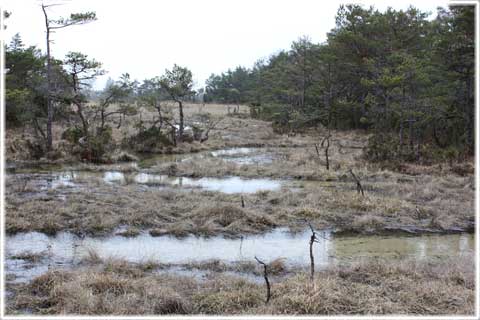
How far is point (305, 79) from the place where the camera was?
41.8 meters

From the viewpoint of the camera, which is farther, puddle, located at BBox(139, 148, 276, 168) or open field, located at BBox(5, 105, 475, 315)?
puddle, located at BBox(139, 148, 276, 168)

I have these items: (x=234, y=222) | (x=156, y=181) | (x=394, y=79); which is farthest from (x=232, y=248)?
(x=394, y=79)

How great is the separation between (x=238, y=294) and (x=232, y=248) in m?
3.17

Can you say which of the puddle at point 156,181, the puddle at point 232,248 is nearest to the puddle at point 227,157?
the puddle at point 156,181

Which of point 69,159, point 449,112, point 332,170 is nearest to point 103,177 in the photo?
point 69,159

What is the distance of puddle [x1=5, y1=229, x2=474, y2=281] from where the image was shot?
8.52m

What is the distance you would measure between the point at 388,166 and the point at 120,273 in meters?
14.2

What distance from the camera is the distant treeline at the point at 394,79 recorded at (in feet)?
69.4

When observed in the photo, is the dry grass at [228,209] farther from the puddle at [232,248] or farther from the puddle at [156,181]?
the puddle at [156,181]

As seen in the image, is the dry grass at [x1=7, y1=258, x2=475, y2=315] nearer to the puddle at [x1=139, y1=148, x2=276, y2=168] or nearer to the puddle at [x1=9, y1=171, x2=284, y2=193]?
the puddle at [x1=9, y1=171, x2=284, y2=193]

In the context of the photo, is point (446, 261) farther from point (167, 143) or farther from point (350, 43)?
point (350, 43)

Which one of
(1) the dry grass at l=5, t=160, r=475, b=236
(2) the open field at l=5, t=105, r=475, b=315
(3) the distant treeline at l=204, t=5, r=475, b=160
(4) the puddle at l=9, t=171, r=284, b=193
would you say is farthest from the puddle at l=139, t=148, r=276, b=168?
(1) the dry grass at l=5, t=160, r=475, b=236

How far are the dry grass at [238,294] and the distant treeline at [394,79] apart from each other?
26.6 ft

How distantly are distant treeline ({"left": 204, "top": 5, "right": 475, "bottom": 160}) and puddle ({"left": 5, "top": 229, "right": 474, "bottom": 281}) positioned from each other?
6216mm
